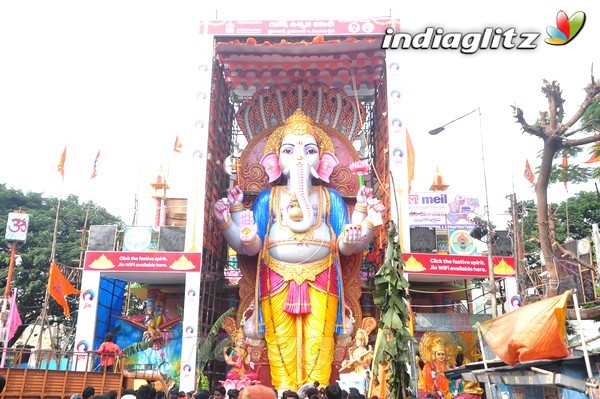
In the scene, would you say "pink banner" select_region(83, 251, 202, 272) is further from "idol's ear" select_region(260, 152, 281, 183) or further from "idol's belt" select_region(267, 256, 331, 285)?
"idol's ear" select_region(260, 152, 281, 183)

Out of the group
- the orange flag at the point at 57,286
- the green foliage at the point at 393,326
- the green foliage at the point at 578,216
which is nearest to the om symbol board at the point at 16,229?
the orange flag at the point at 57,286

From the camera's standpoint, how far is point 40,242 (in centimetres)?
2458

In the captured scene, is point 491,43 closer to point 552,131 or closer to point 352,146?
point 552,131

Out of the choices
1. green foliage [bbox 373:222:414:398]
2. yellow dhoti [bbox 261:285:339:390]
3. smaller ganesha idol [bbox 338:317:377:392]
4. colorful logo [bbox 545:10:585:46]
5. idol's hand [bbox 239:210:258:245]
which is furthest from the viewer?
idol's hand [bbox 239:210:258:245]

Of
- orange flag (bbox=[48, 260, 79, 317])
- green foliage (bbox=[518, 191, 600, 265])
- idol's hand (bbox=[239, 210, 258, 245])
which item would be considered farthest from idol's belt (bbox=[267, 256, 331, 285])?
green foliage (bbox=[518, 191, 600, 265])

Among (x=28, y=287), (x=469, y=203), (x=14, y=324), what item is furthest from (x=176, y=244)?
(x=469, y=203)

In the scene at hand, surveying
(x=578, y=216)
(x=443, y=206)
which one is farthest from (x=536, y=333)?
(x=578, y=216)

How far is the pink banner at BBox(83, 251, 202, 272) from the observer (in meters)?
13.5

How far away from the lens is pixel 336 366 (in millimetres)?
13852

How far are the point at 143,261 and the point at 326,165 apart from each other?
5166mm

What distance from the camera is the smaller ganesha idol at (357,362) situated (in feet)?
41.9

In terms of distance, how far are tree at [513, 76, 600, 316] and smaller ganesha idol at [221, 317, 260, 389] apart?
753 cm

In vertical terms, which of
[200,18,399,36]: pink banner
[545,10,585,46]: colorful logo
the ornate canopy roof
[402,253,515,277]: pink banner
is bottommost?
[402,253,515,277]: pink banner

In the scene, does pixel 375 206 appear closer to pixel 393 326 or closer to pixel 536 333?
pixel 536 333
